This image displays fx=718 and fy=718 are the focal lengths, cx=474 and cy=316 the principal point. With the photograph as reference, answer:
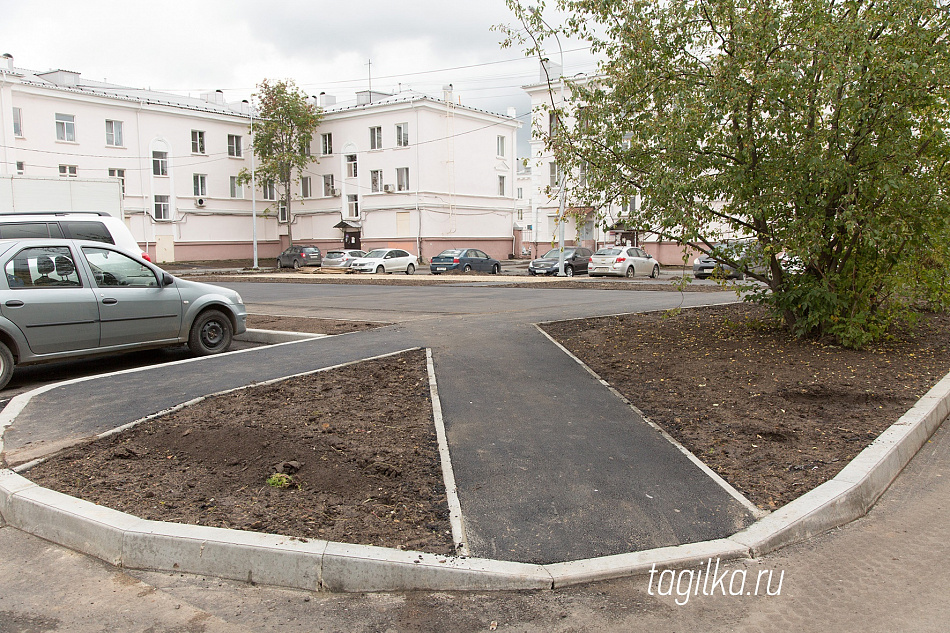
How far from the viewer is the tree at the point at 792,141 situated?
26.2ft

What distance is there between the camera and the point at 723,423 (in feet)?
20.7

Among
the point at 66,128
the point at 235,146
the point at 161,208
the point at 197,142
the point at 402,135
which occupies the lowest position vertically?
the point at 161,208

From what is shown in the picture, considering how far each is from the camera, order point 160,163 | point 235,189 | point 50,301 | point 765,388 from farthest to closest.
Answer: point 235,189 → point 160,163 → point 50,301 → point 765,388

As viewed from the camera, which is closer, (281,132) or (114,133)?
(114,133)

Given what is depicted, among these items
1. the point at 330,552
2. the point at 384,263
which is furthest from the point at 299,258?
the point at 330,552

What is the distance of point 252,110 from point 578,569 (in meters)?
59.0

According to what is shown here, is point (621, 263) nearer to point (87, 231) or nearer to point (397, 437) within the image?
point (87, 231)

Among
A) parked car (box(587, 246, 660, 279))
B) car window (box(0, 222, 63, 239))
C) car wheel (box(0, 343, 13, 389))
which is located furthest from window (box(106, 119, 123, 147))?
car wheel (box(0, 343, 13, 389))

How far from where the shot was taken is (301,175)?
5562cm

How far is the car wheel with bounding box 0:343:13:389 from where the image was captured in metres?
8.11

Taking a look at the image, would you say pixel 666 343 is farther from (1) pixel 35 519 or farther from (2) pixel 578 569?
(1) pixel 35 519

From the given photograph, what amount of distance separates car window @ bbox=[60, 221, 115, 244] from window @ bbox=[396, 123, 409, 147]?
40.0 m

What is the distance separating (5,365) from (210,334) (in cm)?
275

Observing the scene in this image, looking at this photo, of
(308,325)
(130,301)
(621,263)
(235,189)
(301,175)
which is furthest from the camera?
(301,175)
